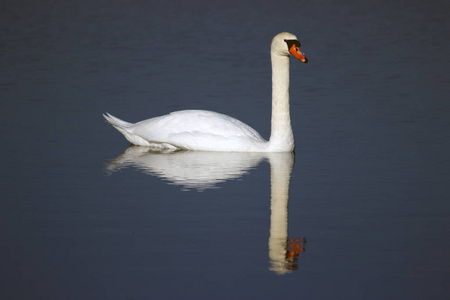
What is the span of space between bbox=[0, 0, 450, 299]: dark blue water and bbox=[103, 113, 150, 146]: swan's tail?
24 cm

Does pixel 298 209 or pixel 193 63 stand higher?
pixel 193 63

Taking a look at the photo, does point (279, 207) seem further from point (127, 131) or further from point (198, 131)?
point (127, 131)

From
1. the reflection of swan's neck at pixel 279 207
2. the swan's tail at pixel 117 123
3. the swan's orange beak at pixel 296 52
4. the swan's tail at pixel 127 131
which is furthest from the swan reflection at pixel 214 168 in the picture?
the swan's orange beak at pixel 296 52

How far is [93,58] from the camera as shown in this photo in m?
20.8

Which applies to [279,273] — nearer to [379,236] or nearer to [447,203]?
[379,236]

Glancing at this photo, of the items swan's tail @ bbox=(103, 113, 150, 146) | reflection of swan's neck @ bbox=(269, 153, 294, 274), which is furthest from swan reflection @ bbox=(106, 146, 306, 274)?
swan's tail @ bbox=(103, 113, 150, 146)

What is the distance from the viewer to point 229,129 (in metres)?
11.6

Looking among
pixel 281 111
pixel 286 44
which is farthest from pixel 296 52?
pixel 281 111

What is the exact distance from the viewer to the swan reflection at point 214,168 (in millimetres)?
8453

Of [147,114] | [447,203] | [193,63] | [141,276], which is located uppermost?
[193,63]

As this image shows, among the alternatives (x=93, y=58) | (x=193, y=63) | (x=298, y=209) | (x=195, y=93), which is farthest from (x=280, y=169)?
(x=93, y=58)

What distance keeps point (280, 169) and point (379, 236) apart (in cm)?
296

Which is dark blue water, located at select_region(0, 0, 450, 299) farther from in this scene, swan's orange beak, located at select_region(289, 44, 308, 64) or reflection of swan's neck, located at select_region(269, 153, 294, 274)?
swan's orange beak, located at select_region(289, 44, 308, 64)

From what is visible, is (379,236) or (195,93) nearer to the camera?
(379,236)
